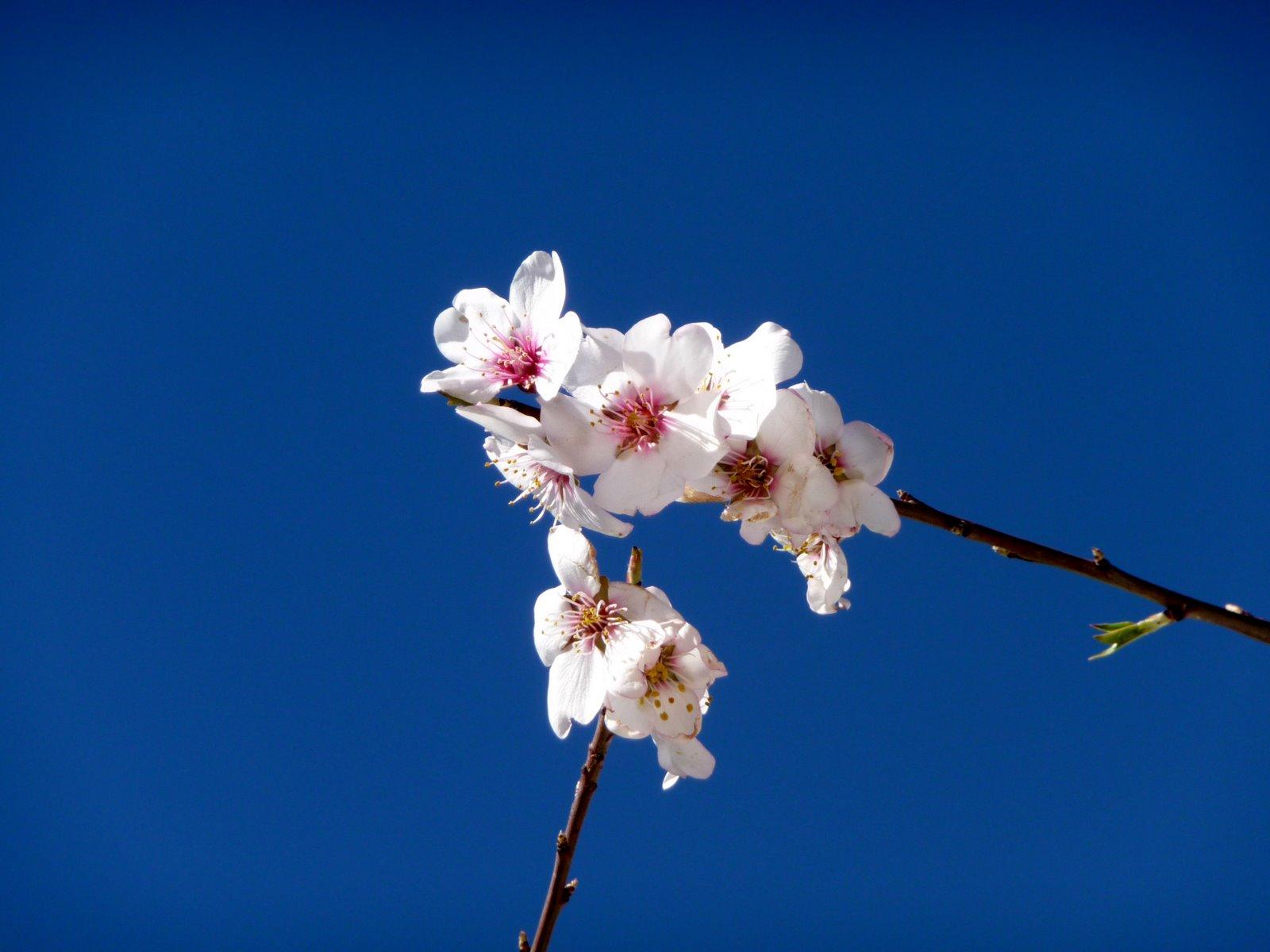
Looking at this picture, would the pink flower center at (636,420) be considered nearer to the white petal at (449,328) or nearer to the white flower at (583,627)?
the white flower at (583,627)

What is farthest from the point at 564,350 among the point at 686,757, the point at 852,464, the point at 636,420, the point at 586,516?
the point at 686,757

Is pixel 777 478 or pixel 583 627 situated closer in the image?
pixel 777 478

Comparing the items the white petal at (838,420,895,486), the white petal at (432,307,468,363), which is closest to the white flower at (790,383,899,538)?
the white petal at (838,420,895,486)

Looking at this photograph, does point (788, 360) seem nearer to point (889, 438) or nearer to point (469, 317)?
point (889, 438)

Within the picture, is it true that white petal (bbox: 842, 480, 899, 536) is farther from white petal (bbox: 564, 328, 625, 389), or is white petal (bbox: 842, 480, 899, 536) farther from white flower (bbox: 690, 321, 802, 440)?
white petal (bbox: 564, 328, 625, 389)

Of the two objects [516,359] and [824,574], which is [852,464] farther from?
[516,359]
